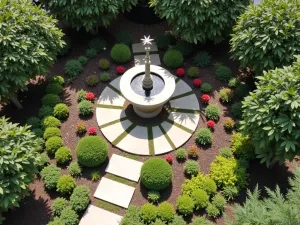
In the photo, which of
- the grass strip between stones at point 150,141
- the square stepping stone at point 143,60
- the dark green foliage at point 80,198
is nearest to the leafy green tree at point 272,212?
the grass strip between stones at point 150,141

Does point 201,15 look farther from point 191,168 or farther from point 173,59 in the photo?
point 191,168

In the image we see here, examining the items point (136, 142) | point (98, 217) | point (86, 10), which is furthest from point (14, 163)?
point (86, 10)

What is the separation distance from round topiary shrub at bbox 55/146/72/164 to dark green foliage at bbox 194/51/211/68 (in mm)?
8854

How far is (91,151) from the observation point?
553 inches

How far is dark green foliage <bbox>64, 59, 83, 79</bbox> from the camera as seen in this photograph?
17.8 m

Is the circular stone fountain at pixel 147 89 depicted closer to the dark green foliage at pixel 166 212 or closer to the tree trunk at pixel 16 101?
the dark green foliage at pixel 166 212

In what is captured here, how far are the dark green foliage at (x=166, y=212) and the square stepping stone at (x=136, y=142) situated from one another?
2.84 m

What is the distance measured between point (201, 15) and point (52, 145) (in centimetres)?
994

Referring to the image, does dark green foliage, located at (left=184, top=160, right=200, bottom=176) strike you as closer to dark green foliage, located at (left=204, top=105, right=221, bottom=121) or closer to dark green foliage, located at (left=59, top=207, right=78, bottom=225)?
dark green foliage, located at (left=204, top=105, right=221, bottom=121)

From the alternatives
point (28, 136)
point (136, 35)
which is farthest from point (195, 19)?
point (28, 136)

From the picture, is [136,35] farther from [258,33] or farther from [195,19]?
[258,33]

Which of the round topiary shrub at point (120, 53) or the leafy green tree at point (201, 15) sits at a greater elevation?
the leafy green tree at point (201, 15)

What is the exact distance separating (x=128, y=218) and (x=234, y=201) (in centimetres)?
462

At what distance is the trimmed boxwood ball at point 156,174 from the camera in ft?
44.2
